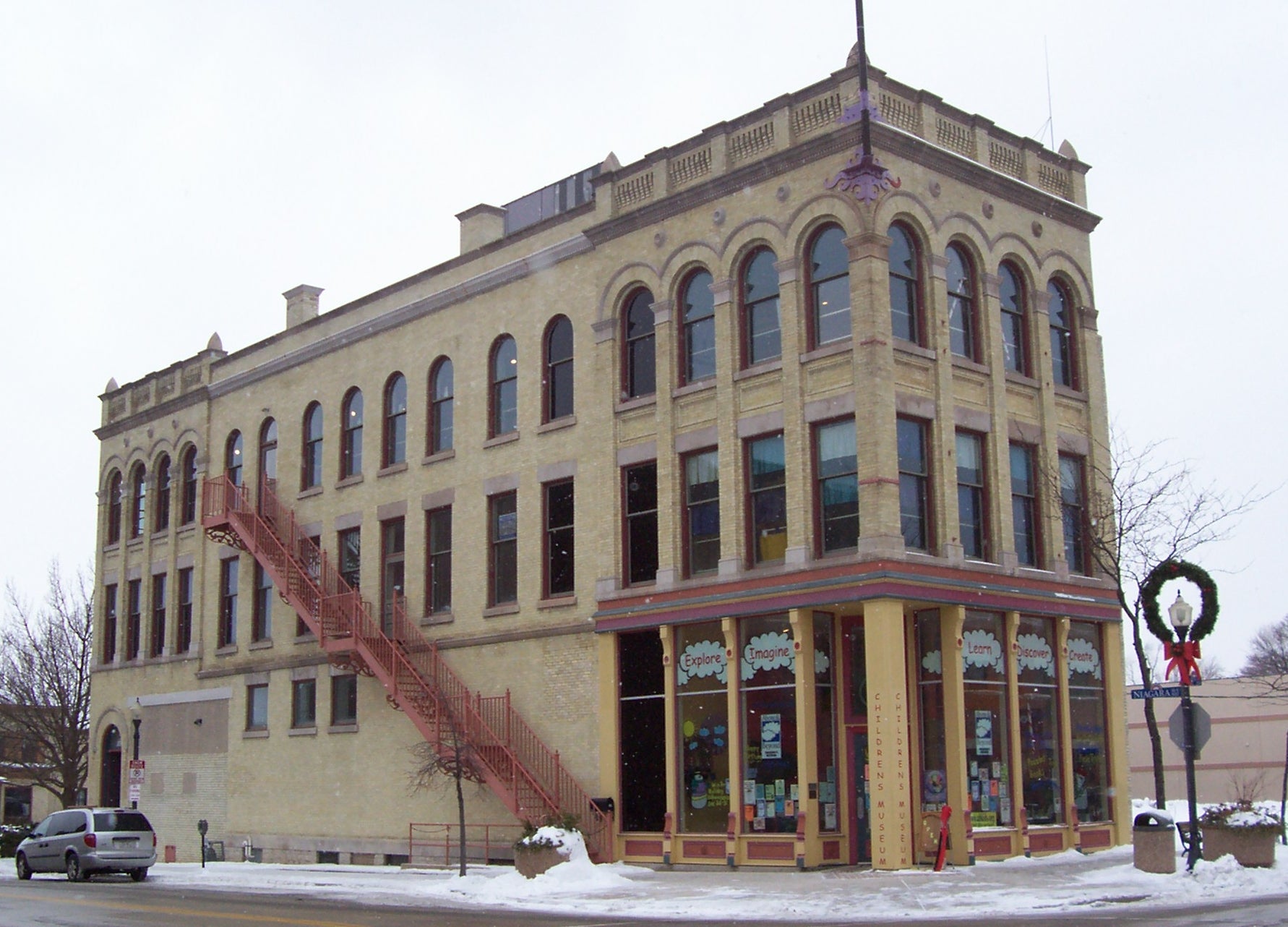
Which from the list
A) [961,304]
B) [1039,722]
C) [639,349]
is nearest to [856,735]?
[1039,722]

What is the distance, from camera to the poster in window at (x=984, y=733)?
24.2 meters

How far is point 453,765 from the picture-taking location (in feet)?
91.5

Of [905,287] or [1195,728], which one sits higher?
[905,287]

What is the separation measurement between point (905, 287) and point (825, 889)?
10443 millimetres

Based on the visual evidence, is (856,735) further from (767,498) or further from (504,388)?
(504,388)

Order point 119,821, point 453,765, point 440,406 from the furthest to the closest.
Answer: point 440,406
point 119,821
point 453,765

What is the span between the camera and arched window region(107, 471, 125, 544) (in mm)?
44625

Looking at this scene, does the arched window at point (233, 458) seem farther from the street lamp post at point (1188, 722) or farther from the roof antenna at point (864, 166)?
the street lamp post at point (1188, 722)

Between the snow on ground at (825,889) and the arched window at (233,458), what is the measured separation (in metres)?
14.5

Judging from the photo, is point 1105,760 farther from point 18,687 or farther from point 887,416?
point 18,687

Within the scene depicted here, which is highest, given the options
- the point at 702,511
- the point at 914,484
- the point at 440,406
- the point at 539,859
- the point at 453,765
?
the point at 440,406

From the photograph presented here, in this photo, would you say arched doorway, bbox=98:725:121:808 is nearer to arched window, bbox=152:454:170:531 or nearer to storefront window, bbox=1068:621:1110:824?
arched window, bbox=152:454:170:531

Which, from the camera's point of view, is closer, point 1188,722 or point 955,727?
point 1188,722

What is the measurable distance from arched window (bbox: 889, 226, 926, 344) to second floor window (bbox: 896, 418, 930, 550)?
1648 mm
